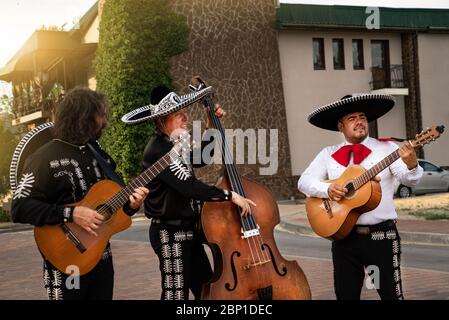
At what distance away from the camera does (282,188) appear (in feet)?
83.1

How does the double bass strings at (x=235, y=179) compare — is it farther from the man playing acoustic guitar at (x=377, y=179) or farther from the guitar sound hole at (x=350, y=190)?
the guitar sound hole at (x=350, y=190)

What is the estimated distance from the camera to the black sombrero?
12.4ft

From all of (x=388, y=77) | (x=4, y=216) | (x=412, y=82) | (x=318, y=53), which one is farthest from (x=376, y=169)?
(x=412, y=82)

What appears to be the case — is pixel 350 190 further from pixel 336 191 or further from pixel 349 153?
pixel 349 153

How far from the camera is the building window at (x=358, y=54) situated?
27.5m

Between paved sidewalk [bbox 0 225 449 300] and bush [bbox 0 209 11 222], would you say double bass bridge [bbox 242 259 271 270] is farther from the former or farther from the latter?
bush [bbox 0 209 11 222]

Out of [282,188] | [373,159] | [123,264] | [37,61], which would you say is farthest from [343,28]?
[373,159]

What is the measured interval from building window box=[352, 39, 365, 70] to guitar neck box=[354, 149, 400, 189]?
2383 centimetres

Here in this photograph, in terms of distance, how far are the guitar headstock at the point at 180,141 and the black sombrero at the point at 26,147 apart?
86 centimetres

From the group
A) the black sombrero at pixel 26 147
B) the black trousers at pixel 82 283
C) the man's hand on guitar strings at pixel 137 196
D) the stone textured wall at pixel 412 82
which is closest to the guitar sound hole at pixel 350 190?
the man's hand on guitar strings at pixel 137 196

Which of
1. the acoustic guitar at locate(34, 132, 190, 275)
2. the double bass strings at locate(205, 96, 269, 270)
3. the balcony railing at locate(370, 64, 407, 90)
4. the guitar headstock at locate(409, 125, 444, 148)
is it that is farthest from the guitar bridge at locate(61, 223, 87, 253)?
the balcony railing at locate(370, 64, 407, 90)

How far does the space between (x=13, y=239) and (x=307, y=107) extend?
14151 millimetres

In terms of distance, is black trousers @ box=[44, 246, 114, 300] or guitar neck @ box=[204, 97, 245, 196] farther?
guitar neck @ box=[204, 97, 245, 196]

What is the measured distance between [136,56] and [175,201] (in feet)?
63.9
